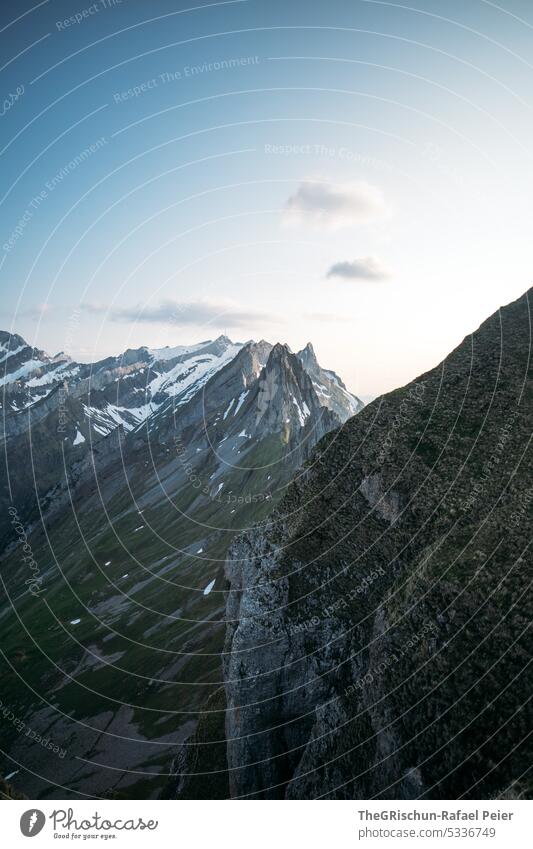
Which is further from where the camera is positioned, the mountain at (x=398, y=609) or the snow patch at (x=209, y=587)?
the snow patch at (x=209, y=587)

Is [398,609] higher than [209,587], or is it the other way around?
[398,609]

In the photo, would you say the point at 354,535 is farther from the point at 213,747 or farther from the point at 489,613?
the point at 213,747

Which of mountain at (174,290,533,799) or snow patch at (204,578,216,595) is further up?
mountain at (174,290,533,799)

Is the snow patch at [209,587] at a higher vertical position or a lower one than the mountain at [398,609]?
lower

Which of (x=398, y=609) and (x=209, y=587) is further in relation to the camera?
(x=209, y=587)

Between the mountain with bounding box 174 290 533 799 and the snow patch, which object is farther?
the snow patch

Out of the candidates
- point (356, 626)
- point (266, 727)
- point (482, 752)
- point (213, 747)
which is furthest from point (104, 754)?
point (482, 752)

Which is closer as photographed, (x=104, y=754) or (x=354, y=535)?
(x=354, y=535)

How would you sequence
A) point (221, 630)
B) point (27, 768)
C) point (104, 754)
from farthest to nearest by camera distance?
point (221, 630) → point (27, 768) → point (104, 754)
